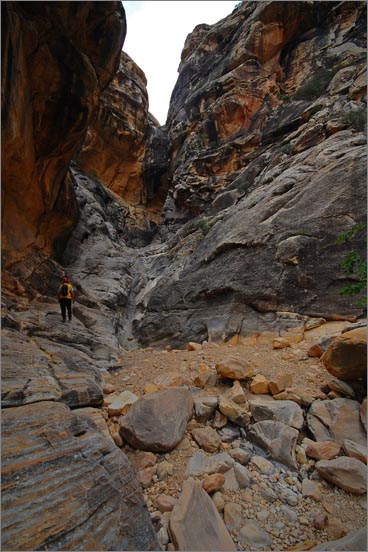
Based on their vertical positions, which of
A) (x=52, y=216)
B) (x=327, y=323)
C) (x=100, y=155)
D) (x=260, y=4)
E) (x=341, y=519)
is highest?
(x=260, y=4)

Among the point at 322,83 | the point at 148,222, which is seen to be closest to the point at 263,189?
the point at 322,83

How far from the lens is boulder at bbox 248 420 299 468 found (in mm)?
3557

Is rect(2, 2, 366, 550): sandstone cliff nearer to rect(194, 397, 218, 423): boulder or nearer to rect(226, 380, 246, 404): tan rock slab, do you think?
rect(194, 397, 218, 423): boulder

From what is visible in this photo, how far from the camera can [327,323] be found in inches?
299

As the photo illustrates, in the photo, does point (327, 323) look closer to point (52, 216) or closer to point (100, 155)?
point (52, 216)

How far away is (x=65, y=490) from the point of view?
2.70m

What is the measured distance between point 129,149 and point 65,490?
29.8m

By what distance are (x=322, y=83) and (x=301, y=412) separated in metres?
18.5

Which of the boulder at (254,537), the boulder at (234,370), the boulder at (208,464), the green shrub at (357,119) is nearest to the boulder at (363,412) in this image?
the boulder at (234,370)

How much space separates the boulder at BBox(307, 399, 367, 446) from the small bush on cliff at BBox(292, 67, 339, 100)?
17.6 m

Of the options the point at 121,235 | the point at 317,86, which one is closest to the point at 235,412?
the point at 317,86

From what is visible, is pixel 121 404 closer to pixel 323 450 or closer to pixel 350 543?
pixel 323 450

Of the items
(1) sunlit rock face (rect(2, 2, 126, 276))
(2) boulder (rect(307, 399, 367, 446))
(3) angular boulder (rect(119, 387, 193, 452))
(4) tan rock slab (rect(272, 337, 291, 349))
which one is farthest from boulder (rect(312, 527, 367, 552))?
(1) sunlit rock face (rect(2, 2, 126, 276))

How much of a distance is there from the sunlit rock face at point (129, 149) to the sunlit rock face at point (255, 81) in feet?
20.0
